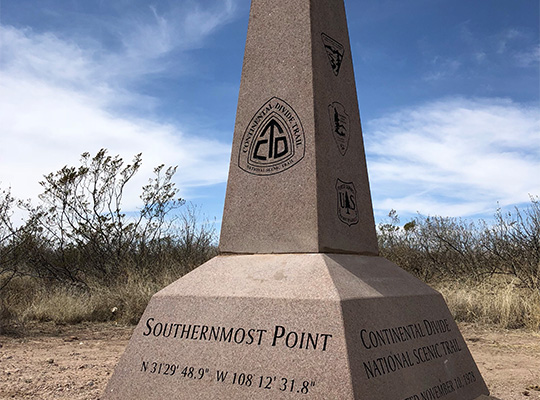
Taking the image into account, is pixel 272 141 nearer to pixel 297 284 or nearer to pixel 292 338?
pixel 297 284

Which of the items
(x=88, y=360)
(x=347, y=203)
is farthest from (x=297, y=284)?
(x=88, y=360)

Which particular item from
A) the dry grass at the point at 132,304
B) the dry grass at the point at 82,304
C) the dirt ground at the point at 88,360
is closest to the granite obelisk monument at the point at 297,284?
the dirt ground at the point at 88,360

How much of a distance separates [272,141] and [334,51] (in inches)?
34.0

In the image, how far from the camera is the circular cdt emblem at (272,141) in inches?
128

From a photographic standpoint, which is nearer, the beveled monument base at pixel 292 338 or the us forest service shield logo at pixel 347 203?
the beveled monument base at pixel 292 338

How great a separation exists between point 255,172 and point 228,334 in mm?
1115

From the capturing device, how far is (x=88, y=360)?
5250mm

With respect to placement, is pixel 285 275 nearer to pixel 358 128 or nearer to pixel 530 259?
pixel 358 128

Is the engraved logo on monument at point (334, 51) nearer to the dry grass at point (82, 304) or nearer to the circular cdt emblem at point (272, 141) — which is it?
the circular cdt emblem at point (272, 141)

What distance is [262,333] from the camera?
2.69 m

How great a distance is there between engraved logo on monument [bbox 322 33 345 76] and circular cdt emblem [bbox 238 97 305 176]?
0.54 m

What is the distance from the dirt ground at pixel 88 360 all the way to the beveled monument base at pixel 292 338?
1.24 metres

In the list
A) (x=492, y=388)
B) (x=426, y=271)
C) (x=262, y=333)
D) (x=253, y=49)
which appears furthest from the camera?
(x=426, y=271)

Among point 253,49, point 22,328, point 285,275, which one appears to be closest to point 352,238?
point 285,275
